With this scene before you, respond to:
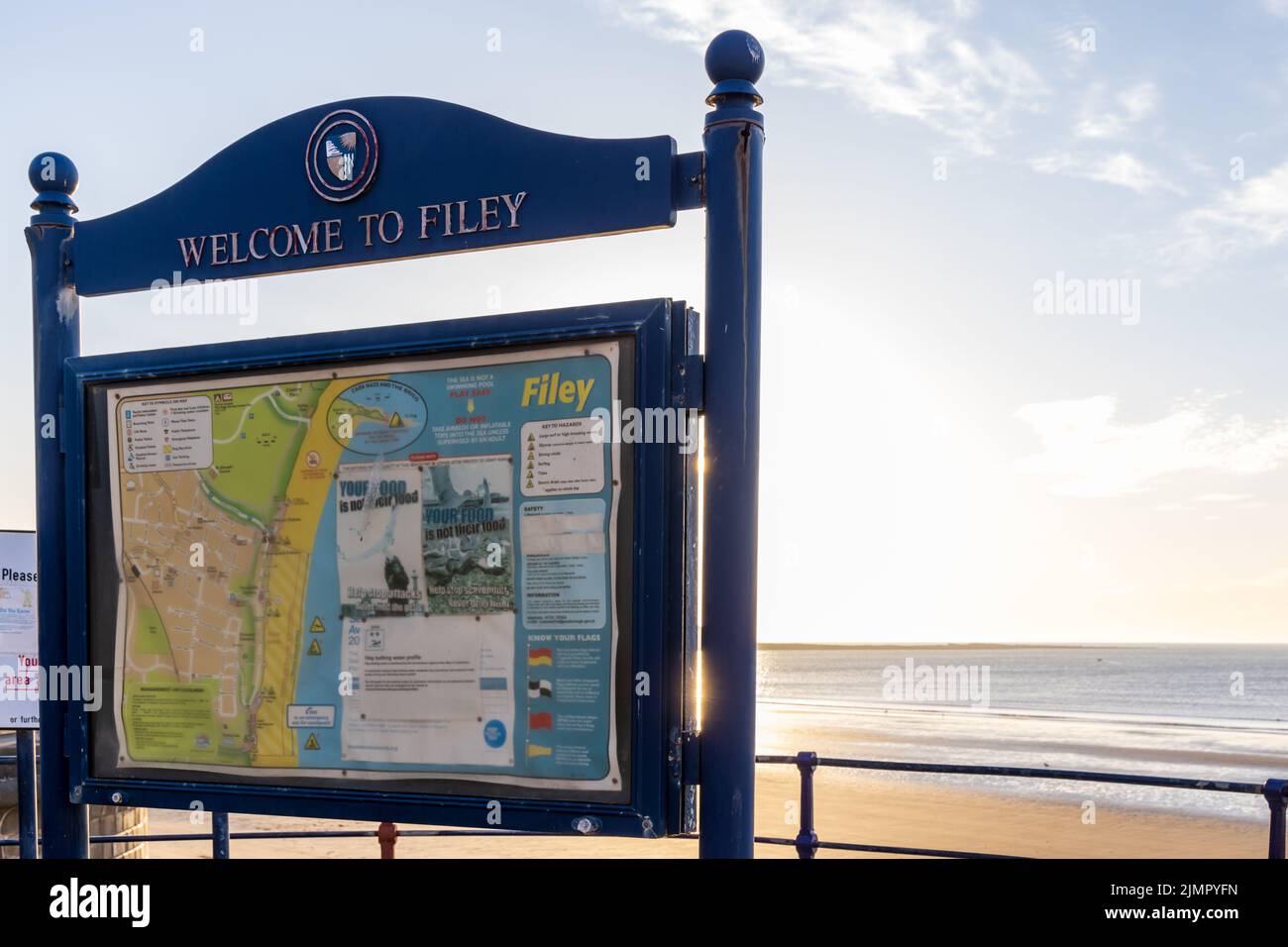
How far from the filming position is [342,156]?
4.20 metres

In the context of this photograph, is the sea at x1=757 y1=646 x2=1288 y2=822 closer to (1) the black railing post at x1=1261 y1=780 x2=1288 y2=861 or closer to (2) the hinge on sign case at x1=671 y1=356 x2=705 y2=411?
(1) the black railing post at x1=1261 y1=780 x2=1288 y2=861

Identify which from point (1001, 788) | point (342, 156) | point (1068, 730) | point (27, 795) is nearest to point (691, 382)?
point (342, 156)

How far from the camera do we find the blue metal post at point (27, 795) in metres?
7.07

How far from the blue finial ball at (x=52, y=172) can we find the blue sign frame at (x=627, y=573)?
3.02 ft

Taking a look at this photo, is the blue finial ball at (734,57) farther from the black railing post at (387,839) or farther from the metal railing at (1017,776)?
the black railing post at (387,839)

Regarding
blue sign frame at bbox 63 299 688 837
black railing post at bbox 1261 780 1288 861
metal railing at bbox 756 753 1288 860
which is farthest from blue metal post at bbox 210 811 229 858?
black railing post at bbox 1261 780 1288 861

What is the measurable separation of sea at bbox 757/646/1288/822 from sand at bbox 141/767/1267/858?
1.20 metres

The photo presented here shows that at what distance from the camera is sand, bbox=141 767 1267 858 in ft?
47.3

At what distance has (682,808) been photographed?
3.51 m

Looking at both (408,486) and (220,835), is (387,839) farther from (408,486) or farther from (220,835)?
(408,486)

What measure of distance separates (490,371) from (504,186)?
2.05 feet

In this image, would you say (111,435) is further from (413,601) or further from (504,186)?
(504,186)

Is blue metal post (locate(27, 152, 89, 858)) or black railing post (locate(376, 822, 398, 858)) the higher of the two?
blue metal post (locate(27, 152, 89, 858))
